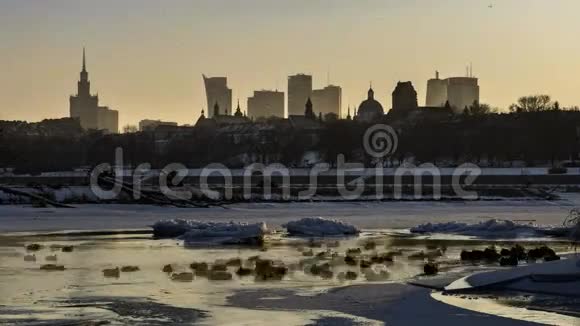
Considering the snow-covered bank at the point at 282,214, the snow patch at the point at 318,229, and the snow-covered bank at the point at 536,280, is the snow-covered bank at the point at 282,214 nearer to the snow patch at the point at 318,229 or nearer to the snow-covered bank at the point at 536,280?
the snow patch at the point at 318,229

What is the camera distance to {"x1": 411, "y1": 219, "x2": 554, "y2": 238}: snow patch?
145ft

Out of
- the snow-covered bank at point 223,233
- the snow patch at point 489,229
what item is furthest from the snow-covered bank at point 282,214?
the snow-covered bank at point 223,233

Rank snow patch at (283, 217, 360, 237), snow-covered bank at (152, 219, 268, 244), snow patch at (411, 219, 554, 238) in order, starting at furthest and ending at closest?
snow patch at (411, 219, 554, 238) → snow patch at (283, 217, 360, 237) → snow-covered bank at (152, 219, 268, 244)

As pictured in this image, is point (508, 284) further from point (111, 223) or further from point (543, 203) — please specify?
point (543, 203)

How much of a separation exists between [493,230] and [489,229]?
21 cm

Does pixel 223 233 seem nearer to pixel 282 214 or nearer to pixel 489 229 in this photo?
pixel 489 229

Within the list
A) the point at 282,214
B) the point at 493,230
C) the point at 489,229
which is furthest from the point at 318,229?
the point at 282,214

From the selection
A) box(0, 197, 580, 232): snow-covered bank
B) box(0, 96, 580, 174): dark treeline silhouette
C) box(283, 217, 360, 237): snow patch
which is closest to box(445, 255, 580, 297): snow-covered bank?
box(283, 217, 360, 237): snow patch

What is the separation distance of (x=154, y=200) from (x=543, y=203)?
3187cm

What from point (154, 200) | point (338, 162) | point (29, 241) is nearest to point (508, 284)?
point (29, 241)

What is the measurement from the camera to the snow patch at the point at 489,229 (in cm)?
4428

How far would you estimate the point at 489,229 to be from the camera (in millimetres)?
44781

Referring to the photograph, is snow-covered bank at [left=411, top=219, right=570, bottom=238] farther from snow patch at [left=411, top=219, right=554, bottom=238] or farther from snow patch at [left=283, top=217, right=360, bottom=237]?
snow patch at [left=283, top=217, right=360, bottom=237]

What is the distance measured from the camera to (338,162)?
516ft
